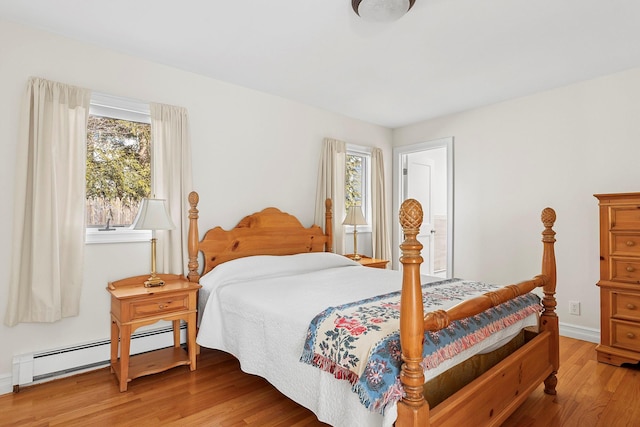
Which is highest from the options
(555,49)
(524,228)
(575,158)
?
(555,49)

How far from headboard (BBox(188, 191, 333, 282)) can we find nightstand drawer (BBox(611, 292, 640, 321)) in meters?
2.56

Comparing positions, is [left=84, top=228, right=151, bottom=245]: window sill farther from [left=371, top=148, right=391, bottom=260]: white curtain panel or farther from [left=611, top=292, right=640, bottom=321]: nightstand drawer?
[left=611, top=292, right=640, bottom=321]: nightstand drawer

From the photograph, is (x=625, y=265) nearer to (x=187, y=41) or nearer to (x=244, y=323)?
(x=244, y=323)

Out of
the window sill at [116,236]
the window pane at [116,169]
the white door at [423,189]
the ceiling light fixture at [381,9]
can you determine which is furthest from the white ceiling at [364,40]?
the white door at [423,189]

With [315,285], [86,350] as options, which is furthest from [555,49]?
[86,350]

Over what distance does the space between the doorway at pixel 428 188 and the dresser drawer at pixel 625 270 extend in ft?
5.67

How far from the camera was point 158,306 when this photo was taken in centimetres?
252

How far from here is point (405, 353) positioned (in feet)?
4.36

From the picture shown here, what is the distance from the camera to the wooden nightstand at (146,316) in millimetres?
2369

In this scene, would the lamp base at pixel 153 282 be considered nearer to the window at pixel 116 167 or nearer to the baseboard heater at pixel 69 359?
the window at pixel 116 167

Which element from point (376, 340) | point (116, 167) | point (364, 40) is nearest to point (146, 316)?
point (116, 167)

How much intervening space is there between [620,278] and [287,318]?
2.65 meters

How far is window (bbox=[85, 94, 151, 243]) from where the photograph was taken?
2744 millimetres

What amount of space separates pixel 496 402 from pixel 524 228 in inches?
98.0
